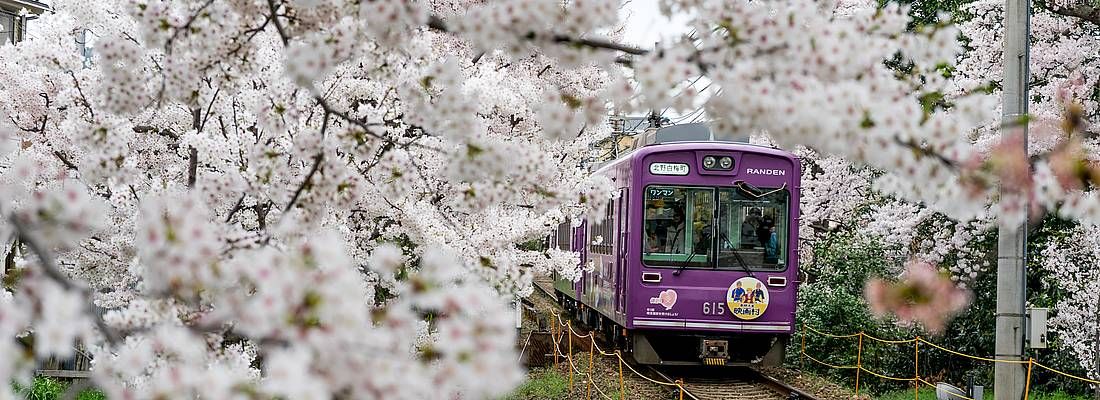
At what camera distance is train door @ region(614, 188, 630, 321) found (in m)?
11.0

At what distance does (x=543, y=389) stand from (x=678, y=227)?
208 centimetres

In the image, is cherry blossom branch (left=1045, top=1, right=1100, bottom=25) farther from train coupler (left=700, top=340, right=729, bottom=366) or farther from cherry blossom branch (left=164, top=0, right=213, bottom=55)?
cherry blossom branch (left=164, top=0, right=213, bottom=55)

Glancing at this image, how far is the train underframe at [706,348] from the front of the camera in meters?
10.8

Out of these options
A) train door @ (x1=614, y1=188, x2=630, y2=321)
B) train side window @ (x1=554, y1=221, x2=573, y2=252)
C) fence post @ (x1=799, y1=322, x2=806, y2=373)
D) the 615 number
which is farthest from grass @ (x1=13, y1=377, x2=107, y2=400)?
train side window @ (x1=554, y1=221, x2=573, y2=252)

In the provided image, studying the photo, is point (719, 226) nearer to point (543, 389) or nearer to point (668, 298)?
point (668, 298)

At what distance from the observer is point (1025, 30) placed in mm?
7703

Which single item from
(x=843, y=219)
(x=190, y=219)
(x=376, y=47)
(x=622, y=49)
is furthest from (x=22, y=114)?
(x=843, y=219)

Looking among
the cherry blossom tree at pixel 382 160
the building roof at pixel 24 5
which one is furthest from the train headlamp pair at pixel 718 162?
the building roof at pixel 24 5

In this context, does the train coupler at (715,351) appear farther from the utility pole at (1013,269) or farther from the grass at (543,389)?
the utility pole at (1013,269)

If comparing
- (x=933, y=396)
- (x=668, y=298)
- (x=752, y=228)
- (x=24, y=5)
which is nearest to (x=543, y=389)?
(x=668, y=298)

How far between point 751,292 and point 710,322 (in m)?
0.50

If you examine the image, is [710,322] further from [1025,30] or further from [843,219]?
[843,219]

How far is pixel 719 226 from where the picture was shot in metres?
10.7

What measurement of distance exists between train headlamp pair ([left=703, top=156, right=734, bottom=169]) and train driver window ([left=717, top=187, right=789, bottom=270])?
230 millimetres
